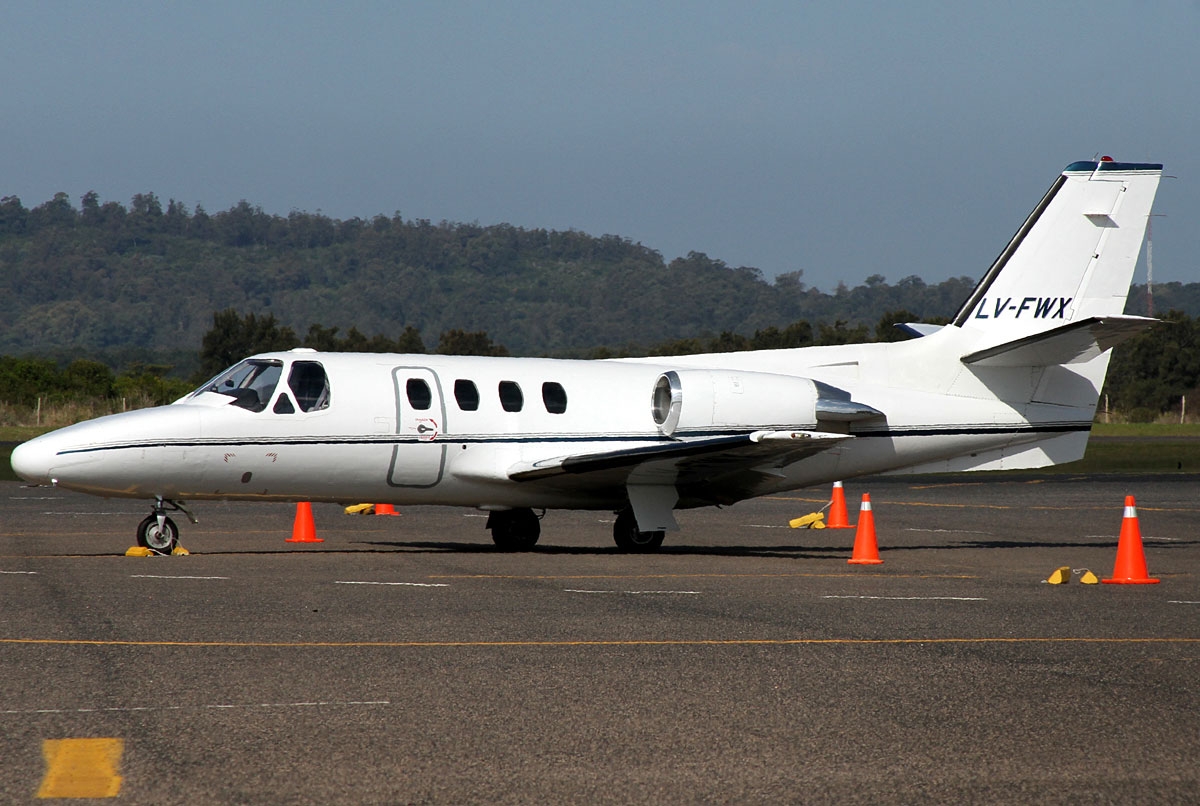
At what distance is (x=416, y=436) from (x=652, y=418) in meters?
3.20

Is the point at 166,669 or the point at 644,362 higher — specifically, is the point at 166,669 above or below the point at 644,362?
below

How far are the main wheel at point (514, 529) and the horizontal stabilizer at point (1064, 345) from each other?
641cm

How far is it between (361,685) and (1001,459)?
14.5m

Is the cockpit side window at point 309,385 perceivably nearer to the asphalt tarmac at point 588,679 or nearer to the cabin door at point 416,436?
the cabin door at point 416,436

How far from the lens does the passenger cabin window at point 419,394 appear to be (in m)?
18.4

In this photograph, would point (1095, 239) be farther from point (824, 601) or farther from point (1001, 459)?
point (824, 601)

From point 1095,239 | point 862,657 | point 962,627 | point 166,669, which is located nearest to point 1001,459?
point 1095,239

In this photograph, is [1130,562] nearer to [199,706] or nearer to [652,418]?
[652,418]

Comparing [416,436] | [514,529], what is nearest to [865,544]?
[514,529]

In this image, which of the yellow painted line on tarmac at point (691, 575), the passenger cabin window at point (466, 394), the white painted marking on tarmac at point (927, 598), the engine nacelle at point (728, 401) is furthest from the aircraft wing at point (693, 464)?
the white painted marking on tarmac at point (927, 598)

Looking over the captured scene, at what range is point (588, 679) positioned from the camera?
894 centimetres

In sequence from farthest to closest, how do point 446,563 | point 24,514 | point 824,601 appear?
1. point 24,514
2. point 446,563
3. point 824,601

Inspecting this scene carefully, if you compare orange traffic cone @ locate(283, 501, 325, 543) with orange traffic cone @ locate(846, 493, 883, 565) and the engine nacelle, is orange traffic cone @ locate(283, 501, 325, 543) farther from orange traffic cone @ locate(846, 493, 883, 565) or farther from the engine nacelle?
orange traffic cone @ locate(846, 493, 883, 565)

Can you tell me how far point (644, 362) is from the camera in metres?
21.0
